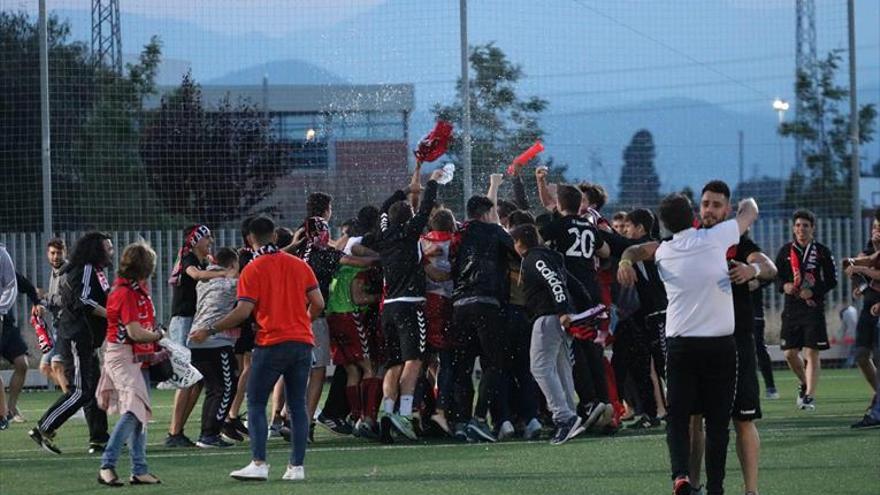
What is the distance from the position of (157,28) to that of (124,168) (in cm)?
197

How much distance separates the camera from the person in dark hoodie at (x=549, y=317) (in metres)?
13.3

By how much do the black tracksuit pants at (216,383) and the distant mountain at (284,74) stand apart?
29.1ft

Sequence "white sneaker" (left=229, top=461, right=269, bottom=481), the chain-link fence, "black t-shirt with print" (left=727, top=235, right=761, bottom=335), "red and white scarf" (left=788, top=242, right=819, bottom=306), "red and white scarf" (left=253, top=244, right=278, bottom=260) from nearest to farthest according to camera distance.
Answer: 1. "black t-shirt with print" (left=727, top=235, right=761, bottom=335)
2. "white sneaker" (left=229, top=461, right=269, bottom=481)
3. "red and white scarf" (left=253, top=244, right=278, bottom=260)
4. "red and white scarf" (left=788, top=242, right=819, bottom=306)
5. the chain-link fence

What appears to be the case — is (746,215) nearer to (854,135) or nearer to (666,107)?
(854,135)

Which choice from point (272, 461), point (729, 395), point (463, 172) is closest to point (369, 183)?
point (463, 172)

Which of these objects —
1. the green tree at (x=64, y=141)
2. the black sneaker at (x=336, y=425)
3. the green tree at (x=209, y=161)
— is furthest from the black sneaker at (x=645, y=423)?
the green tree at (x=64, y=141)

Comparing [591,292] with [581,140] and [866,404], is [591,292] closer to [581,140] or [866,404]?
[866,404]

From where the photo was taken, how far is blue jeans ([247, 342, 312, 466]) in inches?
432

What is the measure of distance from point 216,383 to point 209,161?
9492 mm

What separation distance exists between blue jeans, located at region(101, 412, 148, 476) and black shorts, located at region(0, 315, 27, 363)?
21.9 ft

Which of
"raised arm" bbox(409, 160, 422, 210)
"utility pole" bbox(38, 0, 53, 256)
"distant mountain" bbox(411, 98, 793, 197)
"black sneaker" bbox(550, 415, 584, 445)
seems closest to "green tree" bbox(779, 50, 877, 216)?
"distant mountain" bbox(411, 98, 793, 197)

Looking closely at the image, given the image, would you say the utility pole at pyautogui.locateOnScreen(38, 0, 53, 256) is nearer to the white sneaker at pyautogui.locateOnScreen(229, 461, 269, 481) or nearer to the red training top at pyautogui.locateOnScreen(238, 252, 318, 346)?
the red training top at pyautogui.locateOnScreen(238, 252, 318, 346)

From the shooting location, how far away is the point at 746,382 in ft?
30.8

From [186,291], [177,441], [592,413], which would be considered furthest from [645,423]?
[186,291]
